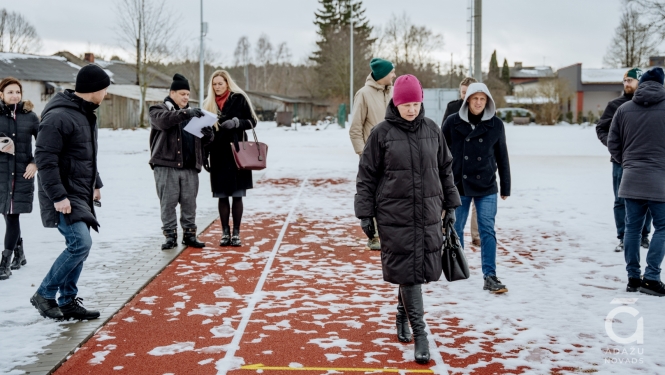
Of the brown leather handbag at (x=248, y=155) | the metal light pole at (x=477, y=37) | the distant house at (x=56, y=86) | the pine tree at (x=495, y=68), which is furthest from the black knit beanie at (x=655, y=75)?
the pine tree at (x=495, y=68)

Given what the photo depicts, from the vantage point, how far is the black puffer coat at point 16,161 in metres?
7.00

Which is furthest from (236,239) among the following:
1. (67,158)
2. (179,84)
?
(67,158)

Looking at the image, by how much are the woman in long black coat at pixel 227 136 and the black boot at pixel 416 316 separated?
4.20 meters

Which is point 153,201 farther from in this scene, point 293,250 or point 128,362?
point 128,362

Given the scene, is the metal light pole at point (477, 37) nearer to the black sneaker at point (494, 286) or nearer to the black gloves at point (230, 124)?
the black gloves at point (230, 124)

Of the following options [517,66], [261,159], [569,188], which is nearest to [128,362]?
[261,159]

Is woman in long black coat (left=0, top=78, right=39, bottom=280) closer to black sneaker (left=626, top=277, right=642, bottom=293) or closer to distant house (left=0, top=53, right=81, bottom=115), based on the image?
black sneaker (left=626, top=277, right=642, bottom=293)

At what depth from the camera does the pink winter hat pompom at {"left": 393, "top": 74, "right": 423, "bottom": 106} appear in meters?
4.87

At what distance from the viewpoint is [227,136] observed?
28.9ft

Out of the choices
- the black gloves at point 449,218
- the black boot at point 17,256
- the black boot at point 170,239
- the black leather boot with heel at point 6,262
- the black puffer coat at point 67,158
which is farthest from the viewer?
the black boot at point 170,239

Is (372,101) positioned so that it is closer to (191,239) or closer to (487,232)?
(487,232)

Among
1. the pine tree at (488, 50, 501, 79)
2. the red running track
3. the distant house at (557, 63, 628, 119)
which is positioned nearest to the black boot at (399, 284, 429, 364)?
the red running track

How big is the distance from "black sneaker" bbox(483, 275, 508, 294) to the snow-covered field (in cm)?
9

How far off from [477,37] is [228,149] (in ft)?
30.0
